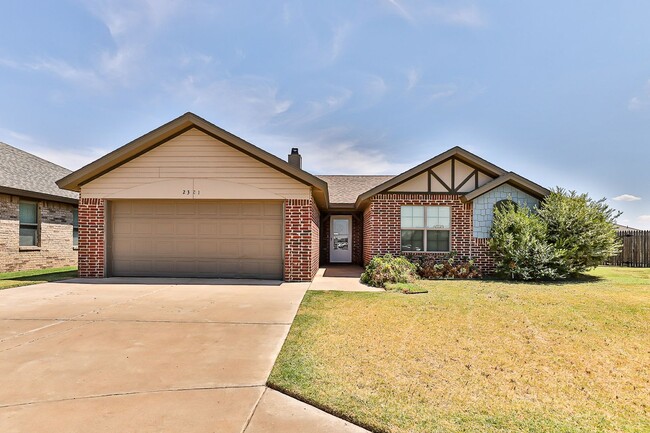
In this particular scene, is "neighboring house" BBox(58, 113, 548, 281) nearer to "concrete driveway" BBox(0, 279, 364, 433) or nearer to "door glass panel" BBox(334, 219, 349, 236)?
"concrete driveway" BBox(0, 279, 364, 433)

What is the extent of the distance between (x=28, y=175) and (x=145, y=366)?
15356 millimetres

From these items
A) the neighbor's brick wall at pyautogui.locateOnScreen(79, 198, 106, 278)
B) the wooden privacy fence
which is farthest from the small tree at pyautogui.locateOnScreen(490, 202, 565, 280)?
the neighbor's brick wall at pyautogui.locateOnScreen(79, 198, 106, 278)

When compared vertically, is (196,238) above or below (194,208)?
below

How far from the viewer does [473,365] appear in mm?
4027

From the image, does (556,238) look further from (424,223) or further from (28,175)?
(28,175)

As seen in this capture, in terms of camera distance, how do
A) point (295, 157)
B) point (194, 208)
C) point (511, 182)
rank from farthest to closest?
point (295, 157) < point (511, 182) < point (194, 208)

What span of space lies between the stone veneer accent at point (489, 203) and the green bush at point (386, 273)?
3649 mm

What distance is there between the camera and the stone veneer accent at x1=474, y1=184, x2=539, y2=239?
1283 cm

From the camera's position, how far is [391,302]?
7484 millimetres

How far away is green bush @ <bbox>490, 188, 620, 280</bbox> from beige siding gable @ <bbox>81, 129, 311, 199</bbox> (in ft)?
23.5

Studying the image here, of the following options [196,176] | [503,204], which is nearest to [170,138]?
[196,176]

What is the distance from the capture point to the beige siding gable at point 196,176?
1076 centimetres

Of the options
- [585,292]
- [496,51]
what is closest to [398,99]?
[496,51]

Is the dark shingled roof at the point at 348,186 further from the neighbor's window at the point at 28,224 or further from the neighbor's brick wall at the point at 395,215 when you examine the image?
the neighbor's window at the point at 28,224
